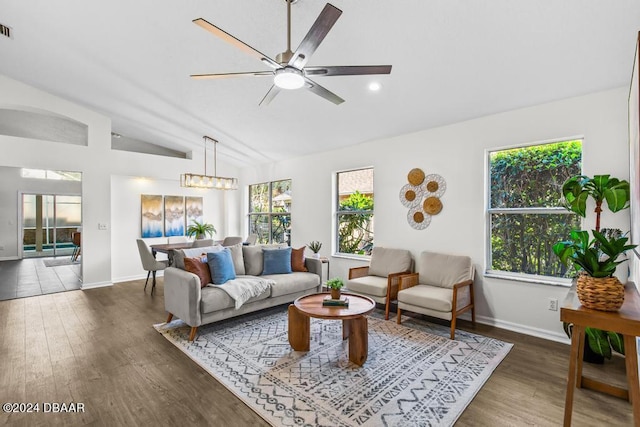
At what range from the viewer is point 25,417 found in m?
2.06

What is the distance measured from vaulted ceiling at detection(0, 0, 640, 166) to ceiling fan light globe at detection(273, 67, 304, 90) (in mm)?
750

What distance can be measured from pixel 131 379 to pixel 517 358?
342 centimetres

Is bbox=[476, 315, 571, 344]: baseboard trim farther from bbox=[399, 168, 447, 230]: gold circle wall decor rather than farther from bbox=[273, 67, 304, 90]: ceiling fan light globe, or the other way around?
bbox=[273, 67, 304, 90]: ceiling fan light globe

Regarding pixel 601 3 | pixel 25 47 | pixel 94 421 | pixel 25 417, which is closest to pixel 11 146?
pixel 25 47

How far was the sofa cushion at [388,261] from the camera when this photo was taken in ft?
14.4

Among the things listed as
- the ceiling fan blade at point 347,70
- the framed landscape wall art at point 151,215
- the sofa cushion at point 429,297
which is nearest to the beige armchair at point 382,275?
the sofa cushion at point 429,297

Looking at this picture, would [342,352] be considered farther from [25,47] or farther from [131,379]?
[25,47]

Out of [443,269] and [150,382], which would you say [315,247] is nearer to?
[443,269]

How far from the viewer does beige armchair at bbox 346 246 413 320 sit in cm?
398

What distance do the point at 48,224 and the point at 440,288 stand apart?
11262 millimetres

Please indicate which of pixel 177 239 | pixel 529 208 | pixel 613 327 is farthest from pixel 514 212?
pixel 177 239

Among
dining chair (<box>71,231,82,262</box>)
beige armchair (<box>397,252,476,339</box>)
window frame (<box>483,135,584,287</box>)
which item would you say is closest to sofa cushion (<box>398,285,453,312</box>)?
beige armchair (<box>397,252,476,339</box>)

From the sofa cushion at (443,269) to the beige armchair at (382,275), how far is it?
29cm

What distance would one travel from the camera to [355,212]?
5.34 metres
